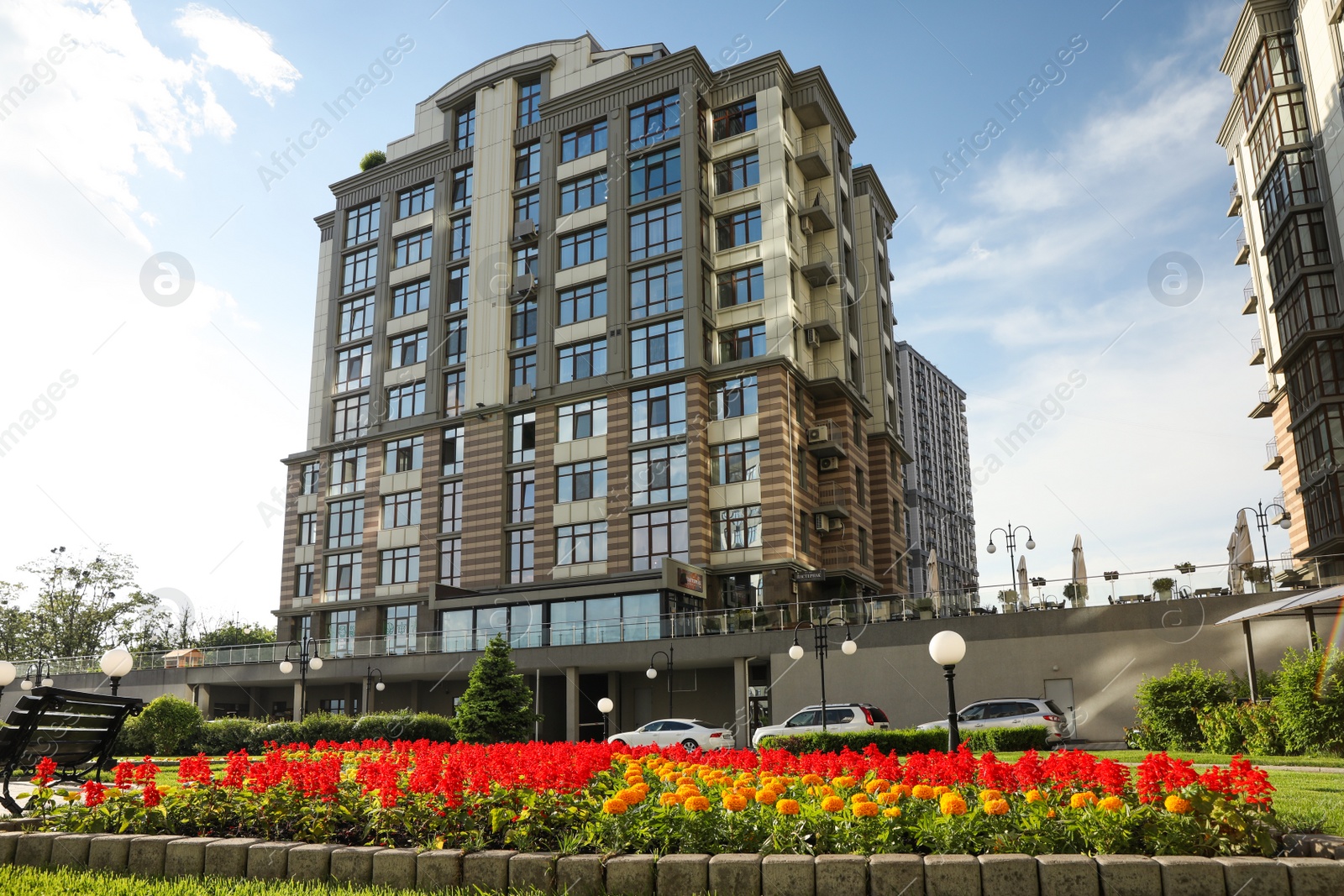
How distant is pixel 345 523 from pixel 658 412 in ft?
67.3

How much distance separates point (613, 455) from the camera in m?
45.3

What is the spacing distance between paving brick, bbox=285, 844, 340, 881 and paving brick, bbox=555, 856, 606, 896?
1921 mm

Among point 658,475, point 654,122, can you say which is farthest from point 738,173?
point 658,475

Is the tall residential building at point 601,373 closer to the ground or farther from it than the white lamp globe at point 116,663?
farther from it

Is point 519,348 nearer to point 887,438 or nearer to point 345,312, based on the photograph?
point 345,312

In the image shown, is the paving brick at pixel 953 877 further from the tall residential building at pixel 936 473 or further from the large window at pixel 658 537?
the tall residential building at pixel 936 473

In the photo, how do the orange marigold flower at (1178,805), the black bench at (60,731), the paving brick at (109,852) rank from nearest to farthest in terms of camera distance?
1. the orange marigold flower at (1178,805)
2. the paving brick at (109,852)
3. the black bench at (60,731)

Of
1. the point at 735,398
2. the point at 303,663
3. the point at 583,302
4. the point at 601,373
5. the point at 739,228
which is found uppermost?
the point at 739,228

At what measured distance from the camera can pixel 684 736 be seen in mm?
30984

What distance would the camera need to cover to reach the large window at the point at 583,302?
47.9 m

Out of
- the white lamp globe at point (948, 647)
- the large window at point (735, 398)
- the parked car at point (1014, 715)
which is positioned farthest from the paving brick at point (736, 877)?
the large window at point (735, 398)

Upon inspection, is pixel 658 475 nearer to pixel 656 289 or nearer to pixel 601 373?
pixel 601 373

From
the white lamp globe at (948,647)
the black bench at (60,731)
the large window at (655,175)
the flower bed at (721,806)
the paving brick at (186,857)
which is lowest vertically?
the paving brick at (186,857)

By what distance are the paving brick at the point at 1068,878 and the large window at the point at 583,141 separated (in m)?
47.3
